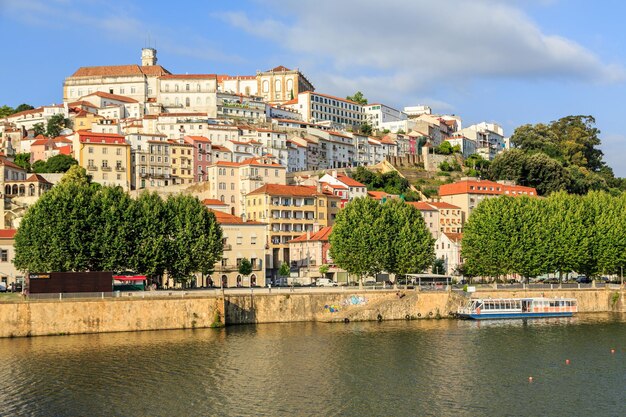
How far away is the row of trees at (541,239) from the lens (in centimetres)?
8581

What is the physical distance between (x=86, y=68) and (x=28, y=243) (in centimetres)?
11854

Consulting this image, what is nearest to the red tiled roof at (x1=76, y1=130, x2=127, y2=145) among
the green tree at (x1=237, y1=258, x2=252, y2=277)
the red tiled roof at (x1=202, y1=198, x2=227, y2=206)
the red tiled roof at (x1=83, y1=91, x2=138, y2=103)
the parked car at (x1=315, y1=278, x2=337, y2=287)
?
the red tiled roof at (x1=202, y1=198, x2=227, y2=206)

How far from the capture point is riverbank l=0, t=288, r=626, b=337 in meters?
62.7

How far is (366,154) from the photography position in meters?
173

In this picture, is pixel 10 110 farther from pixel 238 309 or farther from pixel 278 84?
pixel 238 309

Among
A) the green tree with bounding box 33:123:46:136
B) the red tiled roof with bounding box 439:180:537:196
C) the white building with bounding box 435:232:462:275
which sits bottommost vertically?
the white building with bounding box 435:232:462:275

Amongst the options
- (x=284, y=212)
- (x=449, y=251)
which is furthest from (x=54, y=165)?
(x=449, y=251)

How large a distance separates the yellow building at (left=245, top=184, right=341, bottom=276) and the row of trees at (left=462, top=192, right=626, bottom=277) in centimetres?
2962

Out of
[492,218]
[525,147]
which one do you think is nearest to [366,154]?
[525,147]

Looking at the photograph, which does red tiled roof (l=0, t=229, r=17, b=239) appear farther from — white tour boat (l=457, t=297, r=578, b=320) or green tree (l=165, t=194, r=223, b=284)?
white tour boat (l=457, t=297, r=578, b=320)

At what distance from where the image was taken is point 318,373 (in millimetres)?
50469

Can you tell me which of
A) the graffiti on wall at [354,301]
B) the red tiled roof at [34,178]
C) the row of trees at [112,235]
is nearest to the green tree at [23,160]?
the red tiled roof at [34,178]

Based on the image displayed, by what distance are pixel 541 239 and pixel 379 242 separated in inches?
716

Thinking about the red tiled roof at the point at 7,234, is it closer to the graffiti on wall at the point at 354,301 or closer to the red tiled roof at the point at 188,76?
the graffiti on wall at the point at 354,301
